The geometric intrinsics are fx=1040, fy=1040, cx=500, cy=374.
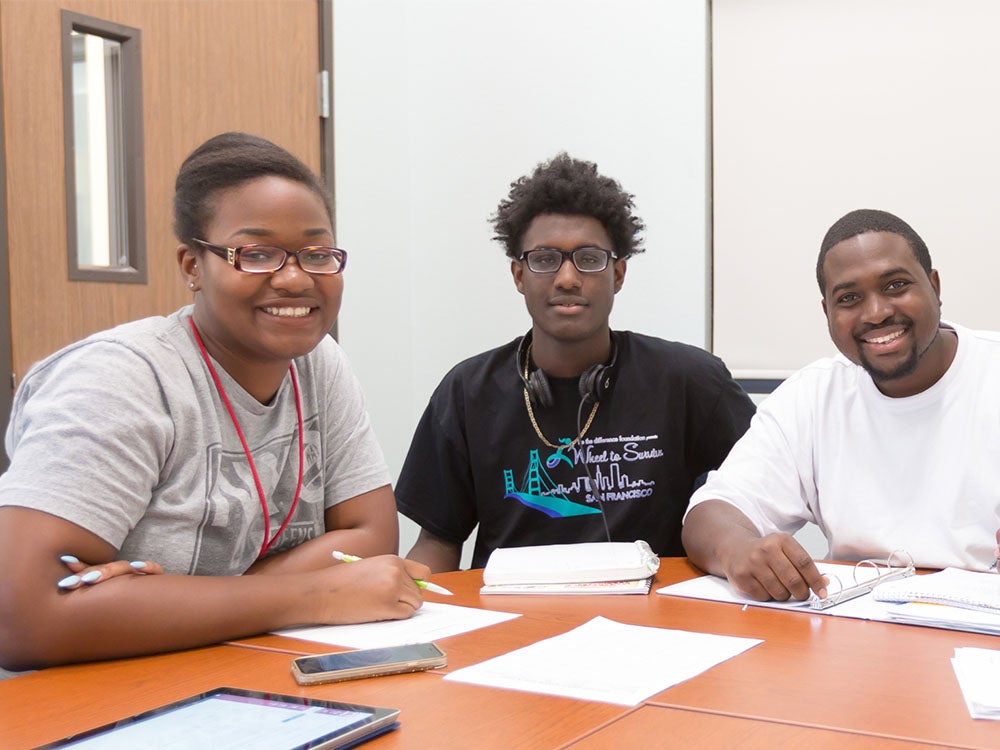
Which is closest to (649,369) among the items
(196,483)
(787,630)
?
(787,630)

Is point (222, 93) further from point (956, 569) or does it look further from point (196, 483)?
point (956, 569)

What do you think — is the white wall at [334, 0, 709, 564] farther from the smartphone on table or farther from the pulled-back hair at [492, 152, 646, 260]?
the smartphone on table

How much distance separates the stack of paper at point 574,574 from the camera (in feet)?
5.42

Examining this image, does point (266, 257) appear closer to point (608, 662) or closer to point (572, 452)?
point (608, 662)

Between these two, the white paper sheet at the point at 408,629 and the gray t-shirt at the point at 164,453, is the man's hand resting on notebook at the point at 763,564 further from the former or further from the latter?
the gray t-shirt at the point at 164,453

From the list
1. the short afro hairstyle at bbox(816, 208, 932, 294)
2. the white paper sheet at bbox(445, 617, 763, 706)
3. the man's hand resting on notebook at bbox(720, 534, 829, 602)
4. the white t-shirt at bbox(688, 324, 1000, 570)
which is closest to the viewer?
the white paper sheet at bbox(445, 617, 763, 706)

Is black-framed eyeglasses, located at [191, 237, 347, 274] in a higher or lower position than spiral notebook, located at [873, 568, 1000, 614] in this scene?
higher

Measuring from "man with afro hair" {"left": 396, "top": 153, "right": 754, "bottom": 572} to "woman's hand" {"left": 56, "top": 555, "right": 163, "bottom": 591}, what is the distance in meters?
1.01

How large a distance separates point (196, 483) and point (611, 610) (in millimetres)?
624

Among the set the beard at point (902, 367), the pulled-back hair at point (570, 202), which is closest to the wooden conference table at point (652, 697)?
the beard at point (902, 367)

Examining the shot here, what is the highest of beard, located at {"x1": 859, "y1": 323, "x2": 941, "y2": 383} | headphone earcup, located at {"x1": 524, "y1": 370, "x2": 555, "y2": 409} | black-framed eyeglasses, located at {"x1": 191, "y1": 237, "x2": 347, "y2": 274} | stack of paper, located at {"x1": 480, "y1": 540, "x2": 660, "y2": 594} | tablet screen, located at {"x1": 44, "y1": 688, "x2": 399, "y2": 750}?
black-framed eyeglasses, located at {"x1": 191, "y1": 237, "x2": 347, "y2": 274}

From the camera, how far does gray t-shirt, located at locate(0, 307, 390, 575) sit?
1299 mm

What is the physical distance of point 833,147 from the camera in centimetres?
320

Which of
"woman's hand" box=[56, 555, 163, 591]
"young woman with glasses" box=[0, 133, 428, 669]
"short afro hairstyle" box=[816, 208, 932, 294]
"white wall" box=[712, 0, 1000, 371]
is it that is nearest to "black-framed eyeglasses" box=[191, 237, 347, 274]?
"young woman with glasses" box=[0, 133, 428, 669]
